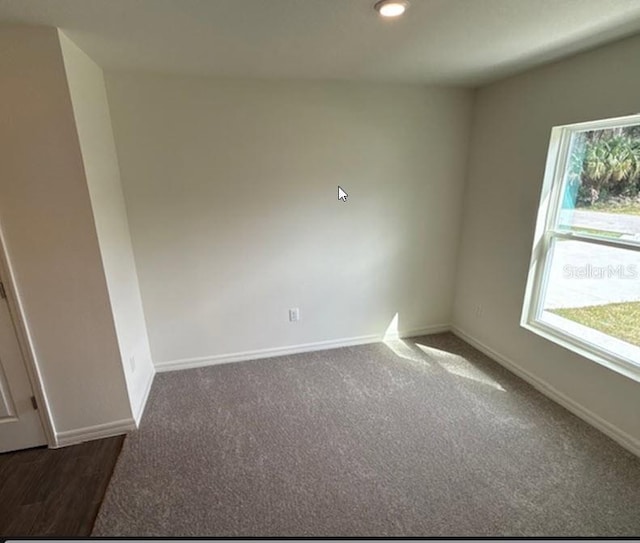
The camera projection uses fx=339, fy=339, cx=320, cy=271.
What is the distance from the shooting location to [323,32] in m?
1.74

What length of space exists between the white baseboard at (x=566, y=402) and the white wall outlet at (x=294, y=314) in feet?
5.56

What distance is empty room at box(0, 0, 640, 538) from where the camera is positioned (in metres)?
1.65

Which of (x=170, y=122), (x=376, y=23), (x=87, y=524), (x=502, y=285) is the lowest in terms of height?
(x=87, y=524)

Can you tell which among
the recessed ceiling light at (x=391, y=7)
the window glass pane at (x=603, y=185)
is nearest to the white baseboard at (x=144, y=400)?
the recessed ceiling light at (x=391, y=7)

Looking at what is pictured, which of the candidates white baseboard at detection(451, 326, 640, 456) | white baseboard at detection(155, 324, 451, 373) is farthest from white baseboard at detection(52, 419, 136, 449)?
white baseboard at detection(451, 326, 640, 456)

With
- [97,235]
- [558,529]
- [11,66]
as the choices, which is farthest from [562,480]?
[11,66]

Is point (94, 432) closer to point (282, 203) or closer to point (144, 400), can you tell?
point (144, 400)

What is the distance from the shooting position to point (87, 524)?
162 centimetres

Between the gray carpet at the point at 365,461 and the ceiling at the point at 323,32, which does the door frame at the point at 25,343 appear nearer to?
the gray carpet at the point at 365,461

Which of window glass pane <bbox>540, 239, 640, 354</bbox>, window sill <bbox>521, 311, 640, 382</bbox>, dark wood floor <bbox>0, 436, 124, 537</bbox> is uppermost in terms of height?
window glass pane <bbox>540, 239, 640, 354</bbox>

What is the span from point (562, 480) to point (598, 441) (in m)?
0.49

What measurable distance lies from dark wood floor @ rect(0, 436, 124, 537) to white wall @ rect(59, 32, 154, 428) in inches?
14.3

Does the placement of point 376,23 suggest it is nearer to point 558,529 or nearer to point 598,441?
point 558,529

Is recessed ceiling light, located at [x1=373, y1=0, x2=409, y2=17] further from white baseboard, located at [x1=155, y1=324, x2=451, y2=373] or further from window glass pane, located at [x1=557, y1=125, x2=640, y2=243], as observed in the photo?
white baseboard, located at [x1=155, y1=324, x2=451, y2=373]
